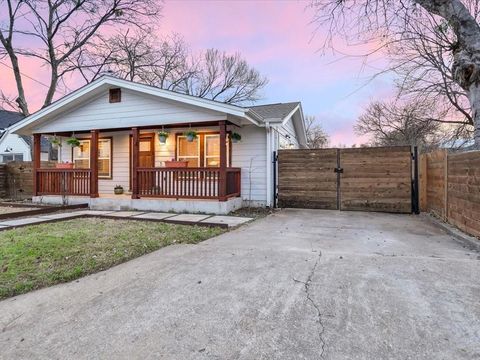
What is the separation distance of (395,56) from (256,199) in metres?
6.40

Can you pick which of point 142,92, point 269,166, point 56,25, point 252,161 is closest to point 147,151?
point 142,92

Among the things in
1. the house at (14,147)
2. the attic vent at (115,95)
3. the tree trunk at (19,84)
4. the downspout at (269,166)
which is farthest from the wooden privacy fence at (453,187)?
the house at (14,147)

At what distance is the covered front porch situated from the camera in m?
8.29

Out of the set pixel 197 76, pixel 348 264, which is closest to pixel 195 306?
pixel 348 264

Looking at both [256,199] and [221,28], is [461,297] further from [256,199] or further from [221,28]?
[221,28]

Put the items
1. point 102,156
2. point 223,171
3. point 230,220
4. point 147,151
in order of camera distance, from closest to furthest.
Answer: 1. point 230,220
2. point 223,171
3. point 147,151
4. point 102,156

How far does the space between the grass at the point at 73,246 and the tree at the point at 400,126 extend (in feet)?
35.6

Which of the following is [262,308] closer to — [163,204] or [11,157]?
[163,204]

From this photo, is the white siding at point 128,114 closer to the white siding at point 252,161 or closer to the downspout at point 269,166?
the white siding at point 252,161

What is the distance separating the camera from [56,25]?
54.3 ft

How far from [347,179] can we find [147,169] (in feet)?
19.2

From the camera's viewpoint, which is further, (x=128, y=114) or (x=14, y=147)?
(x=14, y=147)

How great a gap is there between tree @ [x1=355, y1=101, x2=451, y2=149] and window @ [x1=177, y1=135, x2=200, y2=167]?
8.58 meters

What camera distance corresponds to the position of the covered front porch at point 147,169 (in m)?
8.29
